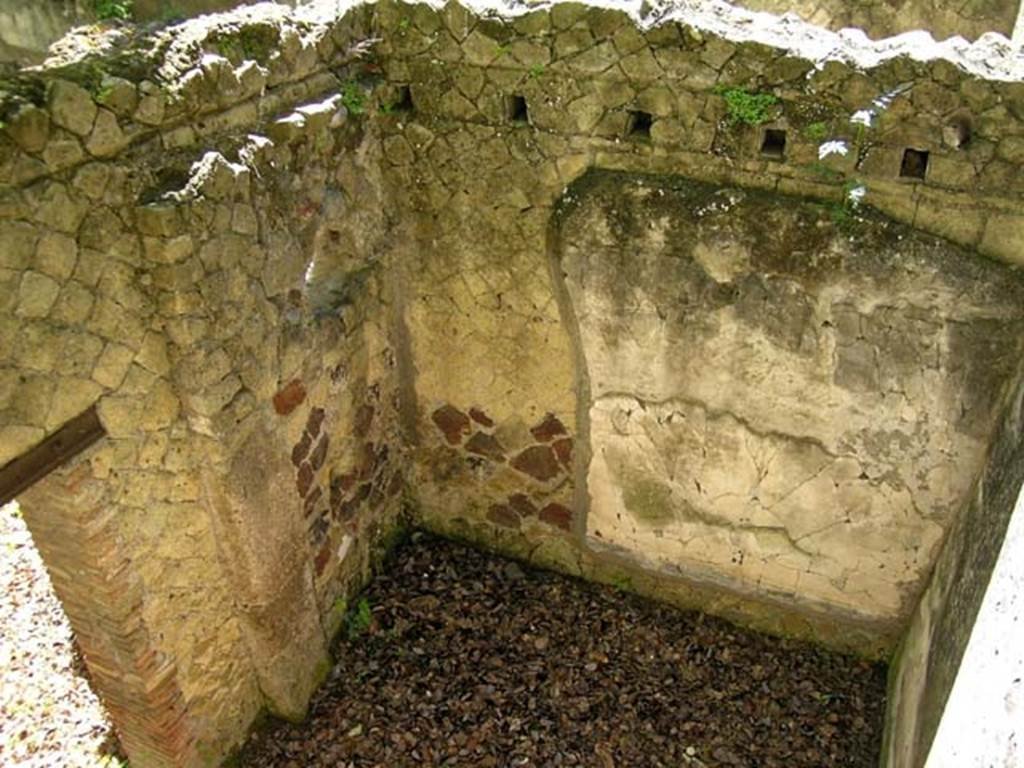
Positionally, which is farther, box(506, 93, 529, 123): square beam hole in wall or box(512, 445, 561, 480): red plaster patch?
box(512, 445, 561, 480): red plaster patch

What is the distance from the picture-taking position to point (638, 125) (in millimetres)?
3344

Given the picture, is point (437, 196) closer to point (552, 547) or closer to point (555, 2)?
point (555, 2)

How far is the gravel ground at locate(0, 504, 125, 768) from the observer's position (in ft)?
11.8

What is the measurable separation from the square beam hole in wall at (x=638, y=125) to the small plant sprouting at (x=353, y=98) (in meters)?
1.01

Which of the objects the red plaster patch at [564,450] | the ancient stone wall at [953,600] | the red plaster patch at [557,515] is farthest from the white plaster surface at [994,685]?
the red plaster patch at [557,515]

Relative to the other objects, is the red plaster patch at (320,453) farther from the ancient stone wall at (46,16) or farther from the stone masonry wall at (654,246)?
the ancient stone wall at (46,16)

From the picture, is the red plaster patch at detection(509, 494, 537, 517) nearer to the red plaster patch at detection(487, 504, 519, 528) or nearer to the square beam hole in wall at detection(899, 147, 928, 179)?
the red plaster patch at detection(487, 504, 519, 528)

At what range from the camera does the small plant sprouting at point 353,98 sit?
133 inches

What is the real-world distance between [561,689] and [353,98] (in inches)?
101

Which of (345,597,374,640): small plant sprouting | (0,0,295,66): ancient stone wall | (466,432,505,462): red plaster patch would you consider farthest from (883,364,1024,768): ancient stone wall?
(0,0,295,66): ancient stone wall

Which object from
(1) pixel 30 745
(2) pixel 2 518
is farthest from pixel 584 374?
(2) pixel 2 518

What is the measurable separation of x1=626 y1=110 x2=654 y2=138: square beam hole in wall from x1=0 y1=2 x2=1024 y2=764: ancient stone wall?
0.01 meters

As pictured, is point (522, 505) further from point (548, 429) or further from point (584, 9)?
point (584, 9)

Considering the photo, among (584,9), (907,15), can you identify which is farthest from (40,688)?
(907,15)
